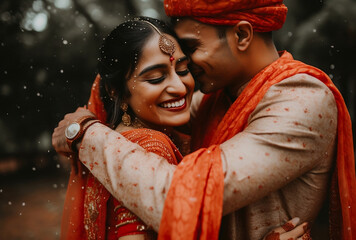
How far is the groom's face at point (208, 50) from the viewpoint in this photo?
6.98 ft

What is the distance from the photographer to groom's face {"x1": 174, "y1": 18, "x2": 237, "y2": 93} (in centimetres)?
213

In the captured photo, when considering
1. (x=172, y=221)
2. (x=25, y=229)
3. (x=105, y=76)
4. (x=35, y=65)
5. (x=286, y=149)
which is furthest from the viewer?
(x=25, y=229)

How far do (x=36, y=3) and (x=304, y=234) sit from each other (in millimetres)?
5486

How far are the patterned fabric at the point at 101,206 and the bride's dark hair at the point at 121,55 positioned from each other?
300mm

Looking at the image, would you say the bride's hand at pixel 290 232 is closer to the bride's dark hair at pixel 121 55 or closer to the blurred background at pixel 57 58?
the bride's dark hair at pixel 121 55

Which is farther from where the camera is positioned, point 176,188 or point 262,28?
point 262,28

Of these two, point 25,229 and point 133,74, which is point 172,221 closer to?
point 133,74

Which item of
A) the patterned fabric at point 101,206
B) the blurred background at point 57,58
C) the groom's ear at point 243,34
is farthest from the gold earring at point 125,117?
the blurred background at point 57,58

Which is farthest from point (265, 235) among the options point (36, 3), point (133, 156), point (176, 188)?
point (36, 3)

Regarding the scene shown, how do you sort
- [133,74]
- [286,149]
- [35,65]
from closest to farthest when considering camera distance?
[286,149] → [133,74] → [35,65]

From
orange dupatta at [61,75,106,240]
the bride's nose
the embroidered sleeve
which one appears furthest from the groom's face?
orange dupatta at [61,75,106,240]

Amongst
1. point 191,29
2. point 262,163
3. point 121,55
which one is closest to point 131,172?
point 262,163

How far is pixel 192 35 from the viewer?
2.15 metres

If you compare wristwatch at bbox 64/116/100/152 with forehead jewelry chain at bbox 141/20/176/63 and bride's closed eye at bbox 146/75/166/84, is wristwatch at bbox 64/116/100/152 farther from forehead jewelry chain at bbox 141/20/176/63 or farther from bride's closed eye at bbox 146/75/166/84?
forehead jewelry chain at bbox 141/20/176/63
